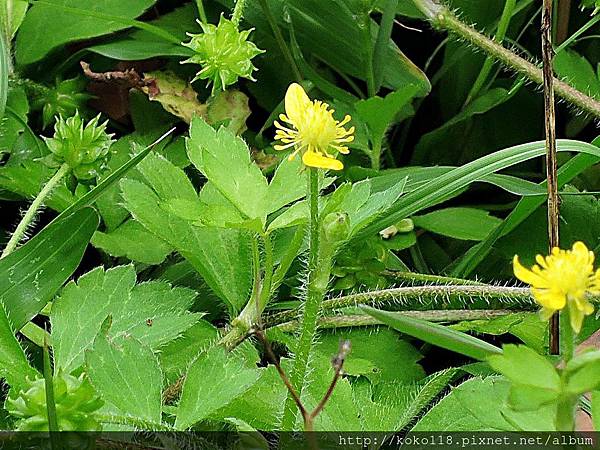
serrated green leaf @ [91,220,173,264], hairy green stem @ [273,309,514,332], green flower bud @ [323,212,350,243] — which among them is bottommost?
hairy green stem @ [273,309,514,332]

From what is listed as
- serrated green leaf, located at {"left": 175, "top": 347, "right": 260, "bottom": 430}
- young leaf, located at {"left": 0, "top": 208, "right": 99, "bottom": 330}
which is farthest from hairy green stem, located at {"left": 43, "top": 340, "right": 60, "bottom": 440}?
young leaf, located at {"left": 0, "top": 208, "right": 99, "bottom": 330}

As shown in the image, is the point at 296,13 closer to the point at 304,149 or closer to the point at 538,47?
the point at 538,47

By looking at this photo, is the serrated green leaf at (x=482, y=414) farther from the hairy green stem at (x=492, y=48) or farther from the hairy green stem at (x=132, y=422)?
the hairy green stem at (x=492, y=48)

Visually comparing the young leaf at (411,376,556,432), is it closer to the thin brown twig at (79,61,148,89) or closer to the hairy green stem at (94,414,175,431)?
the hairy green stem at (94,414,175,431)

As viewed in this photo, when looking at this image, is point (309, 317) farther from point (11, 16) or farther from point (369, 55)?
point (11, 16)

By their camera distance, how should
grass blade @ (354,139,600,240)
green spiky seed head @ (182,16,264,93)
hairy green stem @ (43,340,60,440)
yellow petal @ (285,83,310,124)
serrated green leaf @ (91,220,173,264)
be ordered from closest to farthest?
hairy green stem @ (43,340,60,440)
yellow petal @ (285,83,310,124)
grass blade @ (354,139,600,240)
serrated green leaf @ (91,220,173,264)
green spiky seed head @ (182,16,264,93)
